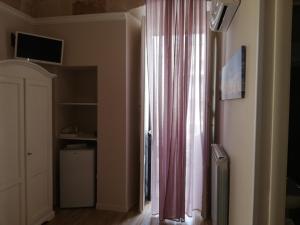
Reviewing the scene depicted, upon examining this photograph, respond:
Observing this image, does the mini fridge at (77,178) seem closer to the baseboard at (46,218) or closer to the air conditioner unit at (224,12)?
the baseboard at (46,218)

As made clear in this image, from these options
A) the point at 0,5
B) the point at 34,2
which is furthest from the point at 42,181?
the point at 34,2

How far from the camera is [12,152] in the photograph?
95.7 inches

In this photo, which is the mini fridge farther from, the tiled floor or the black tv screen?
the black tv screen

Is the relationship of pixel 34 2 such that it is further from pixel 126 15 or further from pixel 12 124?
pixel 12 124

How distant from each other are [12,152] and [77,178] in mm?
1061

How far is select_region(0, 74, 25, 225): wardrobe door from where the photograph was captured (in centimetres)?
231

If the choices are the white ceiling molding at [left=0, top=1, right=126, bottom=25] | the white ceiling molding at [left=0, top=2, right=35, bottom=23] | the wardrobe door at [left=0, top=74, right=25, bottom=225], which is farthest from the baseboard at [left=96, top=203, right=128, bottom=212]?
the white ceiling molding at [left=0, top=2, right=35, bottom=23]

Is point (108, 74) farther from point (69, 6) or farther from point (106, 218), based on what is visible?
point (106, 218)

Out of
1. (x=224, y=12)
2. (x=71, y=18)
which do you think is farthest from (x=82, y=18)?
(x=224, y=12)

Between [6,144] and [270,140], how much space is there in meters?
2.28

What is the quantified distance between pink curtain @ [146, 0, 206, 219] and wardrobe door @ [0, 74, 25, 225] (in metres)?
1.44

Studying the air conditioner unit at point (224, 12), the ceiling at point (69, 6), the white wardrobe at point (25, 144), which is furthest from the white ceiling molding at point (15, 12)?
the air conditioner unit at point (224, 12)

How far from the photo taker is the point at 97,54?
A: 321 centimetres

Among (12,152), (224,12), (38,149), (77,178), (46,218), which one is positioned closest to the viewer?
(224,12)
